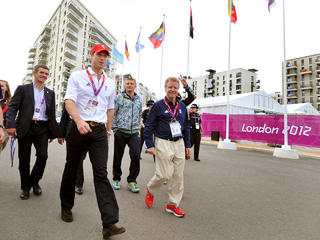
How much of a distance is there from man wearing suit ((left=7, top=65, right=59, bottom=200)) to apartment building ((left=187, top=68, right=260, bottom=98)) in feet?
259

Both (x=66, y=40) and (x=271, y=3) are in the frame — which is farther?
(x=66, y=40)

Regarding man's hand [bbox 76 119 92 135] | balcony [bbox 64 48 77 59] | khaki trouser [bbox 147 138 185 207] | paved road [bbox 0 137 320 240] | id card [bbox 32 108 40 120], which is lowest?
paved road [bbox 0 137 320 240]

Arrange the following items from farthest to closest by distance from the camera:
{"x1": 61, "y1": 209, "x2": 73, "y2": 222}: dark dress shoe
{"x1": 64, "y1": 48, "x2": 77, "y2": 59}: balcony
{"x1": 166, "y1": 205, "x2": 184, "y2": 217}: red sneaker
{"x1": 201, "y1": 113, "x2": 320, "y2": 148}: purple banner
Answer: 1. {"x1": 64, "y1": 48, "x2": 77, "y2": 59}: balcony
2. {"x1": 201, "y1": 113, "x2": 320, "y2": 148}: purple banner
3. {"x1": 166, "y1": 205, "x2": 184, "y2": 217}: red sneaker
4. {"x1": 61, "y1": 209, "x2": 73, "y2": 222}: dark dress shoe

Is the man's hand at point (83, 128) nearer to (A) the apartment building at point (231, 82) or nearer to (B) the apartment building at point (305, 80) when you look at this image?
(A) the apartment building at point (231, 82)

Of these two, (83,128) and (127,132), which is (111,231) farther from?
(127,132)

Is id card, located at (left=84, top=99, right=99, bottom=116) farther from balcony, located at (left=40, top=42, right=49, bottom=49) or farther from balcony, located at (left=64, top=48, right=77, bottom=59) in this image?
balcony, located at (left=40, top=42, right=49, bottom=49)

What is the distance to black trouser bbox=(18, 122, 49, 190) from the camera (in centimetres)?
304

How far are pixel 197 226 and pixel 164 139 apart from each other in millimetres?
1135

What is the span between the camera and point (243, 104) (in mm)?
20844

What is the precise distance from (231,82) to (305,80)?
83.1 ft

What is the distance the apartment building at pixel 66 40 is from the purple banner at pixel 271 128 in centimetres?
3724

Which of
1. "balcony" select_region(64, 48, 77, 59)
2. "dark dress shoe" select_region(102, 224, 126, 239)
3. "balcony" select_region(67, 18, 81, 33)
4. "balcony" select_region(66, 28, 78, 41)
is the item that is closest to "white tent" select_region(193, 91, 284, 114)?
"dark dress shoe" select_region(102, 224, 126, 239)

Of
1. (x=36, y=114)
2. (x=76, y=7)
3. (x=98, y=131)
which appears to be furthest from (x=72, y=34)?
(x=98, y=131)

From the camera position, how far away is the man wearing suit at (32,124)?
300 cm
